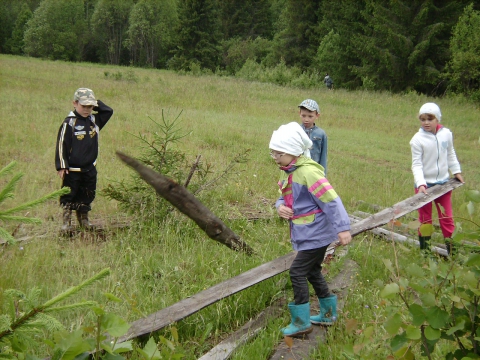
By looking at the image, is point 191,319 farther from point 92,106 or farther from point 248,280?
point 92,106

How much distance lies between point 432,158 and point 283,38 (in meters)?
48.5

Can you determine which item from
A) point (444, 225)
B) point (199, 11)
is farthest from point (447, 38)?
point (444, 225)

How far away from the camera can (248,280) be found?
157 inches

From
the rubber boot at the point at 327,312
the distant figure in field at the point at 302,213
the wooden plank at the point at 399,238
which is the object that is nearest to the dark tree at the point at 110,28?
the wooden plank at the point at 399,238

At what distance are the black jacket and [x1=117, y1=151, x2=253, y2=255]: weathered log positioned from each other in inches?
93.7

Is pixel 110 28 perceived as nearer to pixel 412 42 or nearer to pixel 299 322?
pixel 412 42

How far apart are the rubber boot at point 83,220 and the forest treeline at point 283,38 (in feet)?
87.2

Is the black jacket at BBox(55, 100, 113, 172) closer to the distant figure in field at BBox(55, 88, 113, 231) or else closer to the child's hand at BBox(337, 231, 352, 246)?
the distant figure in field at BBox(55, 88, 113, 231)

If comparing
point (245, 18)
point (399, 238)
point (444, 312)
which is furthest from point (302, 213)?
point (245, 18)

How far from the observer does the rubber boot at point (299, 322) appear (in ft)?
12.4

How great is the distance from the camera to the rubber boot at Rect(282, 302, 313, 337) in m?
3.78

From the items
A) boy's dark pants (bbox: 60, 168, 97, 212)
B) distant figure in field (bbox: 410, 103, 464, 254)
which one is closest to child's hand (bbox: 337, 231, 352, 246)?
distant figure in field (bbox: 410, 103, 464, 254)

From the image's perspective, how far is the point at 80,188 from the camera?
6.38 metres

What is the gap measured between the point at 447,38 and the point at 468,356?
3891 centimetres
